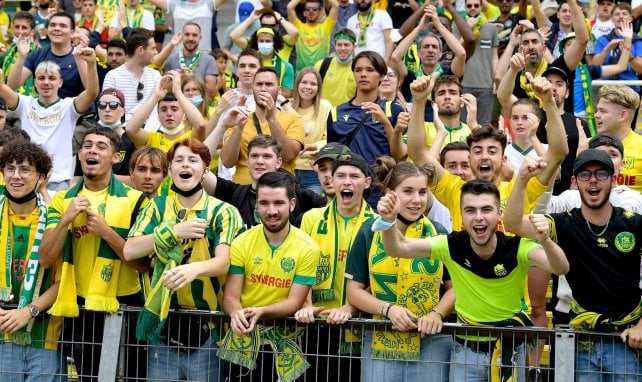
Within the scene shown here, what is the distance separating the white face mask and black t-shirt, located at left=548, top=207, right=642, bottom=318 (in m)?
7.27

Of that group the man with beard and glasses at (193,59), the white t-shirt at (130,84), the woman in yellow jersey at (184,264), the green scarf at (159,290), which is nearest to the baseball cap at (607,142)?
the woman in yellow jersey at (184,264)

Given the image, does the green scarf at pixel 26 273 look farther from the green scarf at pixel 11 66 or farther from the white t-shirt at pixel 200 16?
the white t-shirt at pixel 200 16

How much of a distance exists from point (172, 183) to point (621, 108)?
3661mm

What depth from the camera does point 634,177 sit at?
358 inches

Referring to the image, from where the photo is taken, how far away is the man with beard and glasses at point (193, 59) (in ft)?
43.6

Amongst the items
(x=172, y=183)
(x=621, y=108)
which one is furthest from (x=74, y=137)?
(x=621, y=108)

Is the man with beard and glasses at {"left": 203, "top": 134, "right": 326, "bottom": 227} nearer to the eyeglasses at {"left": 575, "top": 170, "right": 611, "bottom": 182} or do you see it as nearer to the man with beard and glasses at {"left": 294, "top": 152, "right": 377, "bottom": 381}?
the man with beard and glasses at {"left": 294, "top": 152, "right": 377, "bottom": 381}

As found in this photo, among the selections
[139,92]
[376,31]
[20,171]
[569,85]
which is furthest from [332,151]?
[376,31]

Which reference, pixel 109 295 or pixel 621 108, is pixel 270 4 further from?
pixel 109 295

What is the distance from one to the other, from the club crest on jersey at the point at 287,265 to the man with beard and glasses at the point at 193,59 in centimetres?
630

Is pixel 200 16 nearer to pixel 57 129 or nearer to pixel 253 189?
pixel 57 129

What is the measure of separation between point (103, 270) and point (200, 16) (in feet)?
28.6

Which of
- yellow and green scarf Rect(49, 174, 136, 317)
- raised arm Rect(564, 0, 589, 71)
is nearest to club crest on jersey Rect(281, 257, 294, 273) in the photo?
yellow and green scarf Rect(49, 174, 136, 317)

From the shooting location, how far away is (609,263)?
21.9 feet
